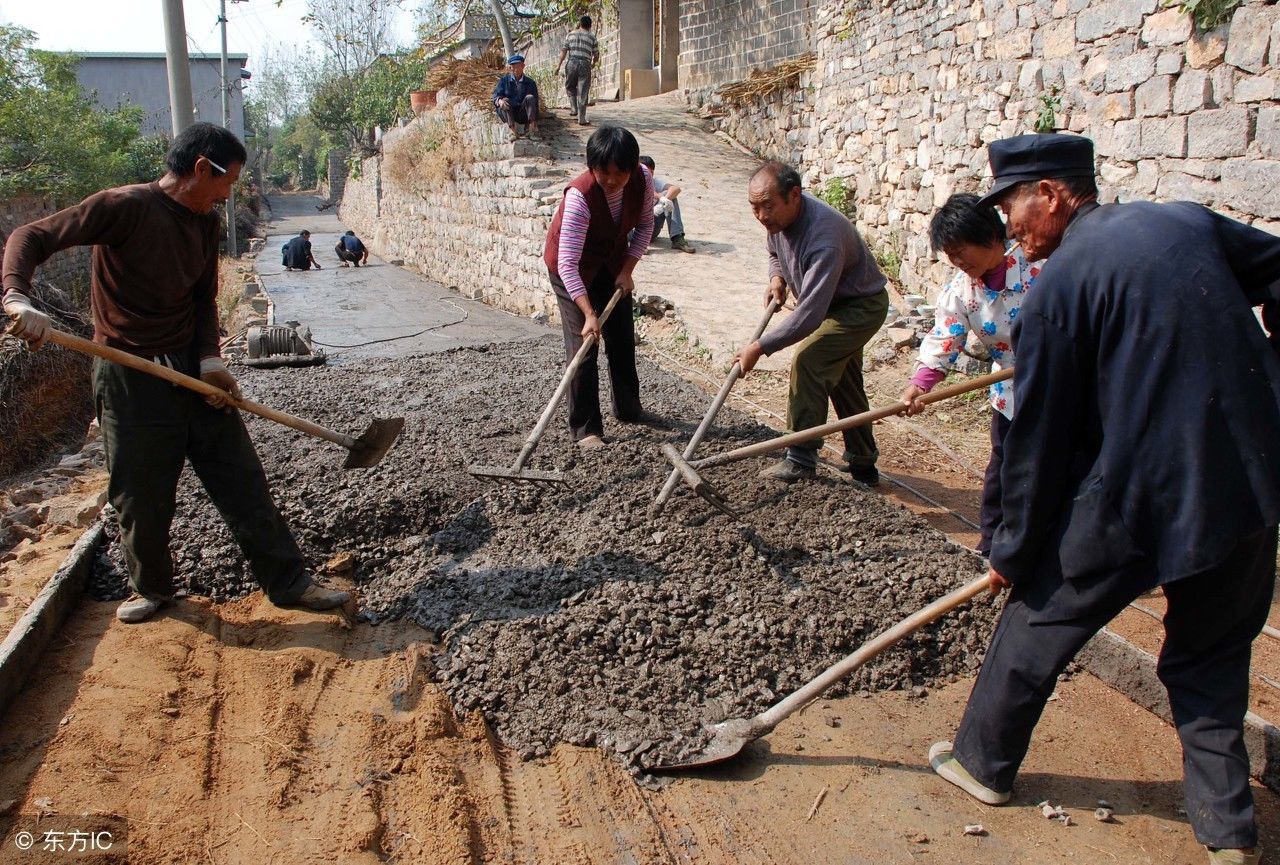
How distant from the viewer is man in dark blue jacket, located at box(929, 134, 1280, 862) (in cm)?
199

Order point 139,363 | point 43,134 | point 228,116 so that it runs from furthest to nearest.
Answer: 1. point 228,116
2. point 43,134
3. point 139,363

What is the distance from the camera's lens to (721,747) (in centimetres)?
268

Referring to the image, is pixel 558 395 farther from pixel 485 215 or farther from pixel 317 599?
pixel 485 215

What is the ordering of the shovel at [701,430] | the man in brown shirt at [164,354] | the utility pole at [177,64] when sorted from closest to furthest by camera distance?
the man in brown shirt at [164,354] → the shovel at [701,430] → the utility pole at [177,64]

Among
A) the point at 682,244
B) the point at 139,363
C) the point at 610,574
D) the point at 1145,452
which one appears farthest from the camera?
the point at 682,244

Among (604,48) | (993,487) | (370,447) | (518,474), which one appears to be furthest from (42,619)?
(604,48)

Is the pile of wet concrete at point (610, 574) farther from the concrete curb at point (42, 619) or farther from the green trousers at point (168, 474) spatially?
the green trousers at point (168, 474)

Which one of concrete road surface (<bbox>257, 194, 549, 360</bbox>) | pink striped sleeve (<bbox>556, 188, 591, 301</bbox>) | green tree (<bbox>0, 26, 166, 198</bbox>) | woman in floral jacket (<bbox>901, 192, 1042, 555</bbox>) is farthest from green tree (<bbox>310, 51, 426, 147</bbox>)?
woman in floral jacket (<bbox>901, 192, 1042, 555</bbox>)

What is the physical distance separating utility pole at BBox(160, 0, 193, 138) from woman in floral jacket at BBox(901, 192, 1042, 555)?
6.52 metres

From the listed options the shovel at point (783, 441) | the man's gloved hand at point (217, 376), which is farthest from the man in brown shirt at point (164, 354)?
the shovel at point (783, 441)

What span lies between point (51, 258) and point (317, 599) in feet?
35.4

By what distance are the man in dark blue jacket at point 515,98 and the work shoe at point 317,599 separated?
9355mm

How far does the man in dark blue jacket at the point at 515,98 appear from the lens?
1183 cm

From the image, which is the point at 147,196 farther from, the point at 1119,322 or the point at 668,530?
the point at 1119,322
